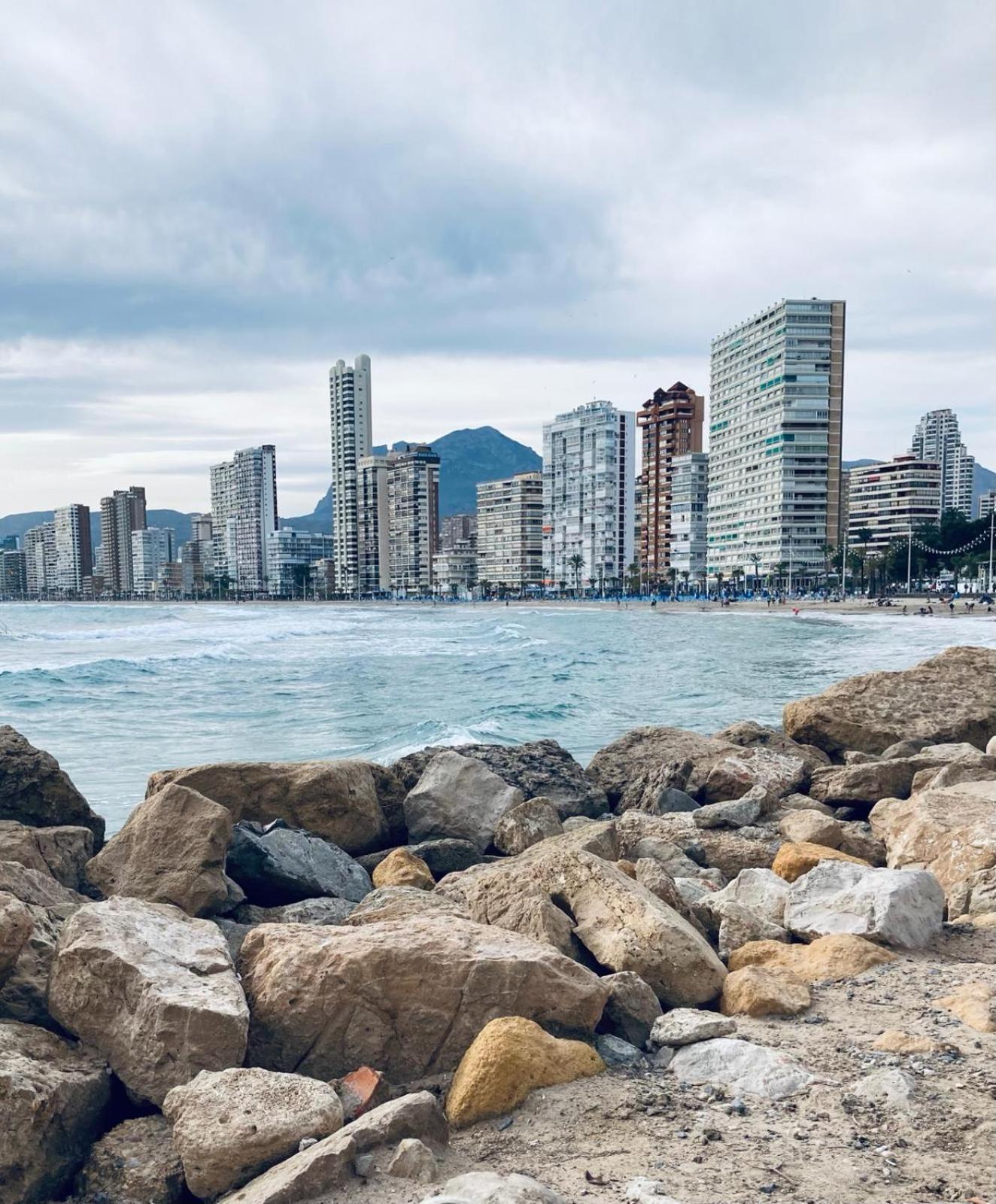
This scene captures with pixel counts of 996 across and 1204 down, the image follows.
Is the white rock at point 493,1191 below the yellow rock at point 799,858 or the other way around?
the other way around

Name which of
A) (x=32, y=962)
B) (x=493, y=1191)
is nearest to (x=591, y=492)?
(x=32, y=962)

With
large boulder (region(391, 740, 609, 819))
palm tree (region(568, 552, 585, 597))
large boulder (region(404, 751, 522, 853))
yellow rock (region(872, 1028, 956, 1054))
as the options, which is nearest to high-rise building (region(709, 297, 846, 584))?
palm tree (region(568, 552, 585, 597))

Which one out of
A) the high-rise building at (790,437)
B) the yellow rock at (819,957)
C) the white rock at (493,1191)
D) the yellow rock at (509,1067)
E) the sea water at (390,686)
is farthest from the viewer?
the high-rise building at (790,437)

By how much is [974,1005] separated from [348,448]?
191m

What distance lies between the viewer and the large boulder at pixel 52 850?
6.33 meters

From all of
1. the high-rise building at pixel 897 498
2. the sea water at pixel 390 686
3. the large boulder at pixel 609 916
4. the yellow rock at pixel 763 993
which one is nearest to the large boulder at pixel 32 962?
the large boulder at pixel 609 916

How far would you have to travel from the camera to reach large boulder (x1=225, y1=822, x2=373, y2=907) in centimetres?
690

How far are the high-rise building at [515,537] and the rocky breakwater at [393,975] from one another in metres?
171

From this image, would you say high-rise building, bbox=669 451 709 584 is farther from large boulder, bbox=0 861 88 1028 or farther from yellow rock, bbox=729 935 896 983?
large boulder, bbox=0 861 88 1028

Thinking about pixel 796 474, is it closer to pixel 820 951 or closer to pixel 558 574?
pixel 558 574

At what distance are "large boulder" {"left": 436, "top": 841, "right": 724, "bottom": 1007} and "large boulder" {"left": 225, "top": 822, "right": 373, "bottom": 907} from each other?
1.34 meters

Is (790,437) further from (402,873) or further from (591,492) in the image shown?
(402,873)

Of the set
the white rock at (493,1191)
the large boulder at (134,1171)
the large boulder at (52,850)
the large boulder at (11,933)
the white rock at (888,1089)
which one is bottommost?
the large boulder at (134,1171)

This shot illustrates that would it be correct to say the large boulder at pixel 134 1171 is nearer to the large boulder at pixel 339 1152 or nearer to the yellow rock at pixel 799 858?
the large boulder at pixel 339 1152
